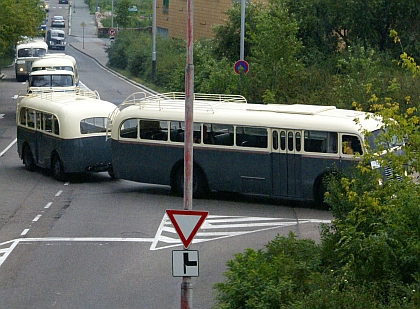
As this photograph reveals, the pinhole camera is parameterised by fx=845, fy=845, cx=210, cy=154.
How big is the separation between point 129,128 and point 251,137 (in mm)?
3567

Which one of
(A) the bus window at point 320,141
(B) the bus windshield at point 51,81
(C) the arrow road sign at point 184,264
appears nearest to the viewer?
(C) the arrow road sign at point 184,264

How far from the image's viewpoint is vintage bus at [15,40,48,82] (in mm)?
56250

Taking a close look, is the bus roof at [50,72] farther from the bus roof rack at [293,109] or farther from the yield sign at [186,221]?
the yield sign at [186,221]

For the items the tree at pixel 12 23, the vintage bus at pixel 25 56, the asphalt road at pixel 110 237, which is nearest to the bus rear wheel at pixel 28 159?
the asphalt road at pixel 110 237

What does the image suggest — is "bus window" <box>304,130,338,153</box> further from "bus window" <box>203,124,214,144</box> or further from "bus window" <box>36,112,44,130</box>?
"bus window" <box>36,112,44,130</box>

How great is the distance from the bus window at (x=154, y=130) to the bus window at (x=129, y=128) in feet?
0.61

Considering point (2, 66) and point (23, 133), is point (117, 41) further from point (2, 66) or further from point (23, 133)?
point (23, 133)

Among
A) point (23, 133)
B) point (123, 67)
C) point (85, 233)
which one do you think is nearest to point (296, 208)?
point (85, 233)

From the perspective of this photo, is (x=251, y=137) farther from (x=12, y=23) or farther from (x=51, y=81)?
(x=12, y=23)

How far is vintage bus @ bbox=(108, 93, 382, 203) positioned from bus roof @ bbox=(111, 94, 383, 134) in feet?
0.07

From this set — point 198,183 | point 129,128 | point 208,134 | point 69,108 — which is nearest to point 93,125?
point 69,108

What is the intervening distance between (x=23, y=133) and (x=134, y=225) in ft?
29.5

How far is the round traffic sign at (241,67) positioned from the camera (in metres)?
31.8

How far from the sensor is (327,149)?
19078 mm
